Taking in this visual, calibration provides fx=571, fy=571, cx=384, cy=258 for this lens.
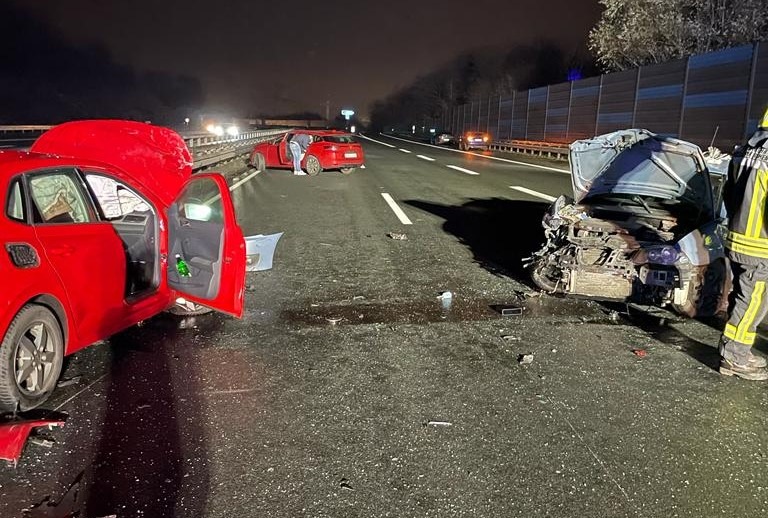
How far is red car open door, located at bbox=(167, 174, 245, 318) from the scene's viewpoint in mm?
4559

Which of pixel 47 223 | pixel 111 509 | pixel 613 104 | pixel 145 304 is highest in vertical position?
pixel 613 104

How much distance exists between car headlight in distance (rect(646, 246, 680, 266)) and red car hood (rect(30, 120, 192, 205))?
13.9ft

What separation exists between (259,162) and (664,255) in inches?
697

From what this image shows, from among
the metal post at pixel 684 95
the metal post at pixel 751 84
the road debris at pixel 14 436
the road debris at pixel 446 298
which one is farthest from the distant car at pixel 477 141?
the road debris at pixel 14 436

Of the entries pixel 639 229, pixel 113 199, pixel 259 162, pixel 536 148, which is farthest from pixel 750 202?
pixel 536 148

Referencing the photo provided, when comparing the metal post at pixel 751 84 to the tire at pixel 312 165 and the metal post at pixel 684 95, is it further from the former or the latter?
the tire at pixel 312 165

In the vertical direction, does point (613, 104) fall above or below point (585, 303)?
above

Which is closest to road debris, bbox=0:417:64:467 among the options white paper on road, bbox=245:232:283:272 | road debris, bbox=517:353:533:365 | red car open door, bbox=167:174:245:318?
red car open door, bbox=167:174:245:318

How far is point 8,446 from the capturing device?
293 cm

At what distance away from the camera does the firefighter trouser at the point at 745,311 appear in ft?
13.2

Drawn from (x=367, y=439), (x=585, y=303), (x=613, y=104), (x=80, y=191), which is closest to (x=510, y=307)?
(x=585, y=303)

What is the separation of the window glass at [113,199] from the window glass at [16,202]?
1.60m

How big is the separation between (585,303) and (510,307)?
83 centimetres

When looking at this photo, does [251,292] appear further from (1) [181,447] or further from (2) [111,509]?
(2) [111,509]
